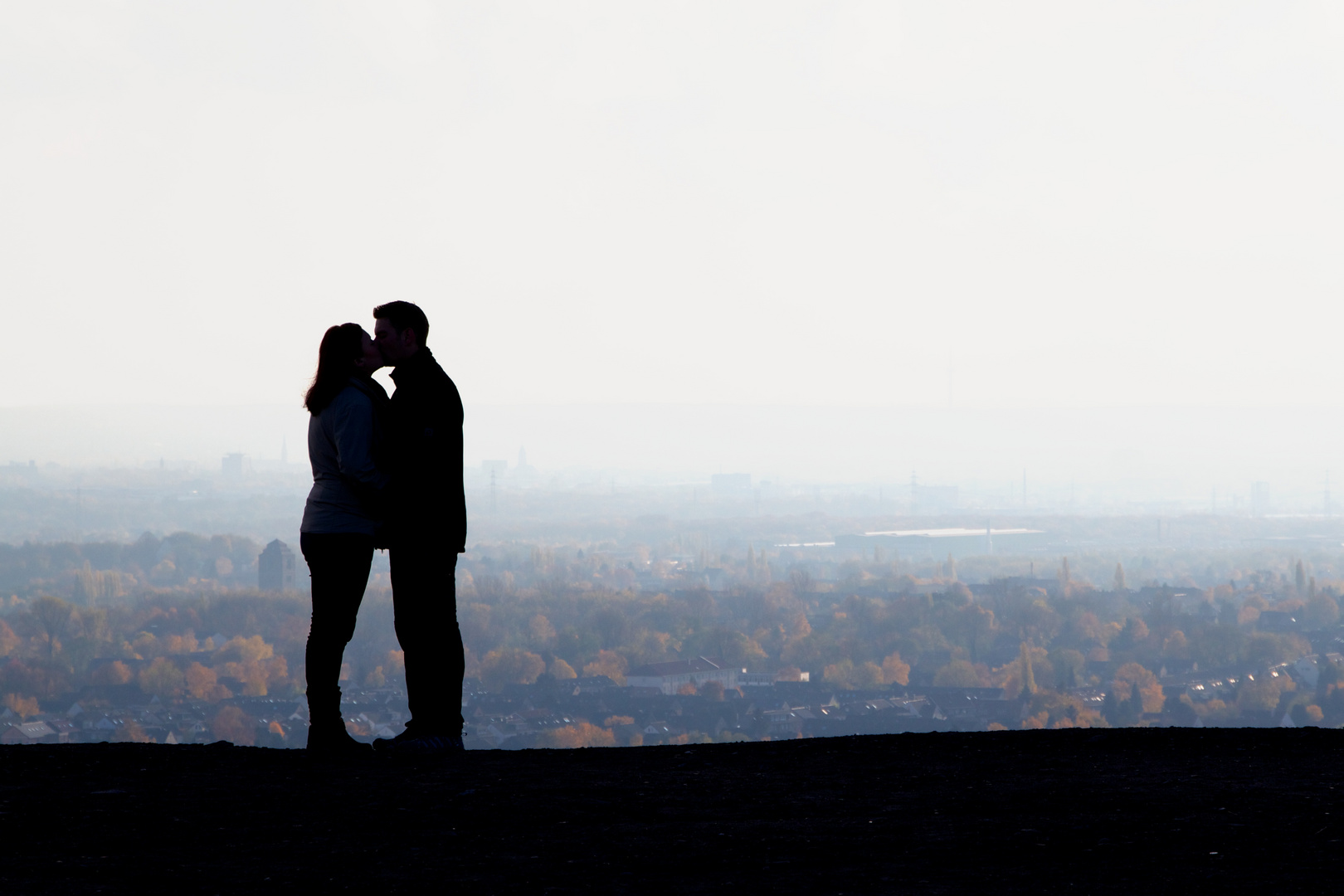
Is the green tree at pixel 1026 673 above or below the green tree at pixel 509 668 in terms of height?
below

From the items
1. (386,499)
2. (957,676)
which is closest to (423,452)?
(386,499)

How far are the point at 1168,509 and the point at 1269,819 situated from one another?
509 feet

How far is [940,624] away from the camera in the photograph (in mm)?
66500

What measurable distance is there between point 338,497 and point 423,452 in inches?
17.9

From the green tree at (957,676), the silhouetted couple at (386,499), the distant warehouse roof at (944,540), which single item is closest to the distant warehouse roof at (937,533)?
the distant warehouse roof at (944,540)

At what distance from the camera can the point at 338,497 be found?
6703mm

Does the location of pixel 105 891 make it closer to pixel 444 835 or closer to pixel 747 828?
pixel 444 835

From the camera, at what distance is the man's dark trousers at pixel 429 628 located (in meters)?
6.75

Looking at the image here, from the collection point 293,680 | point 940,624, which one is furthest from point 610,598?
point 293,680

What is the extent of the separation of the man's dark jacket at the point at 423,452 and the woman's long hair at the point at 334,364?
218mm

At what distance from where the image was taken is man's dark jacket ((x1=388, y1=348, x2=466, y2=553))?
667 centimetres

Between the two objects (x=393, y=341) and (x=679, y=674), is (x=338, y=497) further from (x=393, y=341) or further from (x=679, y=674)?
(x=679, y=674)

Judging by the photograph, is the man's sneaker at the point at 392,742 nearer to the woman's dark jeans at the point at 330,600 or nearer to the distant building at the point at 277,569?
the woman's dark jeans at the point at 330,600

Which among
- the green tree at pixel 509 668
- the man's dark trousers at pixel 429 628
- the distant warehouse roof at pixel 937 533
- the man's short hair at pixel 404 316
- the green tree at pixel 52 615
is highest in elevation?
the man's short hair at pixel 404 316
